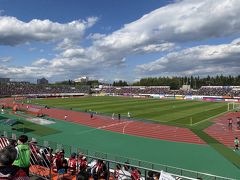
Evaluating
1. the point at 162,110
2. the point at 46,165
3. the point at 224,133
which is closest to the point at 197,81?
the point at 162,110

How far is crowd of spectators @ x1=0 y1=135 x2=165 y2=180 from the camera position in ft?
17.2

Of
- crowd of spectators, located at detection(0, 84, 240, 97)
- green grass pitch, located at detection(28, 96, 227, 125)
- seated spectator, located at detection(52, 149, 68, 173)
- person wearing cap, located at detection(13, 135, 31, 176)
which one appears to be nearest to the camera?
person wearing cap, located at detection(13, 135, 31, 176)

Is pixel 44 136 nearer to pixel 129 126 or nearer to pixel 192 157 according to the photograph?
pixel 129 126

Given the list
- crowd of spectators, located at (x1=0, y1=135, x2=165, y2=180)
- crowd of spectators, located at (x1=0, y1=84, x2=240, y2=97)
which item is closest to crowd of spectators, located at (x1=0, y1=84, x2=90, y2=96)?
crowd of spectators, located at (x1=0, y1=84, x2=240, y2=97)

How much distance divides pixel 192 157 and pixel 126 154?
5.64 meters

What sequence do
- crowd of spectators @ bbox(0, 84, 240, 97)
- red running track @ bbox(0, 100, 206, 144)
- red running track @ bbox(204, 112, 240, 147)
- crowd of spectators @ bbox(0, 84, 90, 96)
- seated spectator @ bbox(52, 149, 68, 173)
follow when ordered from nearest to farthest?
1. seated spectator @ bbox(52, 149, 68, 173)
2. red running track @ bbox(204, 112, 240, 147)
3. red running track @ bbox(0, 100, 206, 144)
4. crowd of spectators @ bbox(0, 84, 240, 97)
5. crowd of spectators @ bbox(0, 84, 90, 96)

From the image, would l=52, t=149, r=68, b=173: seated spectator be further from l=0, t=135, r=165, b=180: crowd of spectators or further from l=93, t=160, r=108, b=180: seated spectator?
l=93, t=160, r=108, b=180: seated spectator

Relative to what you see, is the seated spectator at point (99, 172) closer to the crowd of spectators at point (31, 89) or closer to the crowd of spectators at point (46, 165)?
the crowd of spectators at point (46, 165)

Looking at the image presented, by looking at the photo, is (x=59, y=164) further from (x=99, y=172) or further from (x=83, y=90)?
(x=83, y=90)

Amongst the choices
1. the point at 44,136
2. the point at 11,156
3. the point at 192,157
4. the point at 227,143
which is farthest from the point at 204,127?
the point at 11,156

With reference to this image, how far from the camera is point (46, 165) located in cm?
1376

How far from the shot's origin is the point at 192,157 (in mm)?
23188

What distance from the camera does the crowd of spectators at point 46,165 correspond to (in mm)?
5230

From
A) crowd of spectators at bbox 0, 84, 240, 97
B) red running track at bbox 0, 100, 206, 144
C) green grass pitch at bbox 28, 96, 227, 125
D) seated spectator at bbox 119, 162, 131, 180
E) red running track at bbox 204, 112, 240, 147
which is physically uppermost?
crowd of spectators at bbox 0, 84, 240, 97
